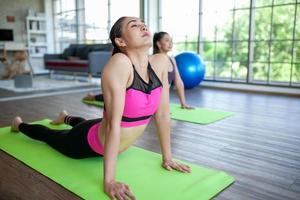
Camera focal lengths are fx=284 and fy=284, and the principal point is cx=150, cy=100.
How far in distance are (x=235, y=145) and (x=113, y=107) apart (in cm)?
123

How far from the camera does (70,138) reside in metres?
1.70

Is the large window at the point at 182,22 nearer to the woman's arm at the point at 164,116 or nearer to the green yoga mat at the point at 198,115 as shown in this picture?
the green yoga mat at the point at 198,115

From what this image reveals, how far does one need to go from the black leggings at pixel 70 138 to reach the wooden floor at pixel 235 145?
0.75 feet

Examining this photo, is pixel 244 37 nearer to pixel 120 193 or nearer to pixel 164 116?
pixel 164 116

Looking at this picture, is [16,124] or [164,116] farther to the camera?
[16,124]

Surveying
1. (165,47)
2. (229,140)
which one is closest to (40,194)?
(229,140)

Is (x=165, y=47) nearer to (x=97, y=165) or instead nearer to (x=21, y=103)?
(x=97, y=165)

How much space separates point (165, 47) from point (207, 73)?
3.12 m

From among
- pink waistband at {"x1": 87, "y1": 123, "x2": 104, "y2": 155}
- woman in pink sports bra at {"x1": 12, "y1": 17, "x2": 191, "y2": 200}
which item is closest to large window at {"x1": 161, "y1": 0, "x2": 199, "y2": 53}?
woman in pink sports bra at {"x1": 12, "y1": 17, "x2": 191, "y2": 200}

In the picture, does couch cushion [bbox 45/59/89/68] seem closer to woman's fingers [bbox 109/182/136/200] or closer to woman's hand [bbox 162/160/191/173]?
woman's hand [bbox 162/160/191/173]

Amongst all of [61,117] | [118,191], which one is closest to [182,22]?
[61,117]

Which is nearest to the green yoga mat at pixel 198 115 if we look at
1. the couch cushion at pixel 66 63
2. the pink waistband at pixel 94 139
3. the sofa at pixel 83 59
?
the pink waistband at pixel 94 139

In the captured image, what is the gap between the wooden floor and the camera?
144 centimetres

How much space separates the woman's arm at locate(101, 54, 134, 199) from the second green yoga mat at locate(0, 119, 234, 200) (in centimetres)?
8
